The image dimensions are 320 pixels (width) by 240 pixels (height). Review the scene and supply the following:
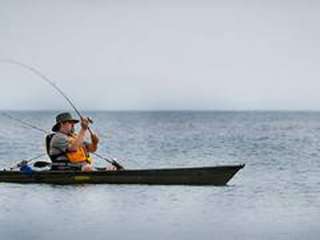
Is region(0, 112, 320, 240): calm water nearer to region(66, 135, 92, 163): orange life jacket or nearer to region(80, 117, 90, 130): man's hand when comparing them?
region(66, 135, 92, 163): orange life jacket

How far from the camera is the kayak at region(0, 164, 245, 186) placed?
23062 mm

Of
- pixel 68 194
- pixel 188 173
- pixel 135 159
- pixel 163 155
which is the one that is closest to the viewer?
pixel 68 194

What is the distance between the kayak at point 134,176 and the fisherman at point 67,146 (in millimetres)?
229

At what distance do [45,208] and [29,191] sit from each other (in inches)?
125

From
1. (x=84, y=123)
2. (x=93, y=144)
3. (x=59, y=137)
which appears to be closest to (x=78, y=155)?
(x=93, y=144)

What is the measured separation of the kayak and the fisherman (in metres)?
0.23

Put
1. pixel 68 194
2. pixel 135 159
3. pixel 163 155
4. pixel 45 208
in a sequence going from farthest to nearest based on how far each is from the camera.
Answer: pixel 163 155 → pixel 135 159 → pixel 68 194 → pixel 45 208

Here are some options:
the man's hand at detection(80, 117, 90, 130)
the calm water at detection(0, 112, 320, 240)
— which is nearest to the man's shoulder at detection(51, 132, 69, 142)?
the man's hand at detection(80, 117, 90, 130)

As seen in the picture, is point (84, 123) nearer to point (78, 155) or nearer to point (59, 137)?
point (59, 137)

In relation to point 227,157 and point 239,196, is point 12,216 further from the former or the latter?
point 227,157

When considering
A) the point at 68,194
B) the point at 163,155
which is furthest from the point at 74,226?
the point at 163,155

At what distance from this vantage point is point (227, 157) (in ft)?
139

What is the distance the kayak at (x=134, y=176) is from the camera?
23062 mm

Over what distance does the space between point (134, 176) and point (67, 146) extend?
2.13 meters
